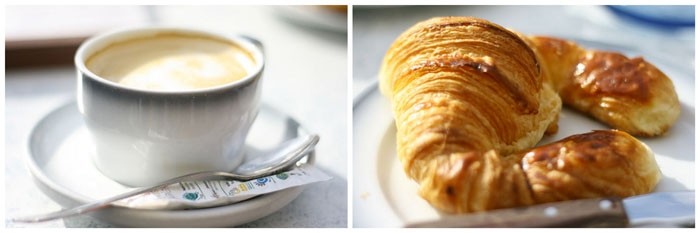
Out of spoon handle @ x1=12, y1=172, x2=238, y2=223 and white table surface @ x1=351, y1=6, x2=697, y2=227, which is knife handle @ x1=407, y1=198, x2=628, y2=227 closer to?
spoon handle @ x1=12, y1=172, x2=238, y2=223

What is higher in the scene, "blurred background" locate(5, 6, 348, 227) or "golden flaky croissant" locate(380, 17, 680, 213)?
"golden flaky croissant" locate(380, 17, 680, 213)

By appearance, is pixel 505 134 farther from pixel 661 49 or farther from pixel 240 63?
pixel 661 49

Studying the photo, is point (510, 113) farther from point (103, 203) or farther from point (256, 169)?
point (103, 203)

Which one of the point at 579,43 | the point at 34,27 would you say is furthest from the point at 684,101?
the point at 34,27

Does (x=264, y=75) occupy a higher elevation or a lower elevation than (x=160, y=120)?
lower

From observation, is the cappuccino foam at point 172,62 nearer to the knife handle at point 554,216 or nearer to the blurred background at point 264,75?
the blurred background at point 264,75

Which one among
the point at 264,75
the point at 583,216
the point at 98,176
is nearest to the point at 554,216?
the point at 583,216

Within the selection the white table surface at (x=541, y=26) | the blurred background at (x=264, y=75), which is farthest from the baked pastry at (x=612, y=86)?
the blurred background at (x=264, y=75)

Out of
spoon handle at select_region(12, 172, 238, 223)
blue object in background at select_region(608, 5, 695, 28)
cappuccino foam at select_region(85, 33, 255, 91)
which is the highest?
blue object in background at select_region(608, 5, 695, 28)

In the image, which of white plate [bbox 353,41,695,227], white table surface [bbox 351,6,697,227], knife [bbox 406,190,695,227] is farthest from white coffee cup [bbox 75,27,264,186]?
white table surface [bbox 351,6,697,227]
